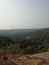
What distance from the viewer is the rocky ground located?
4609 millimetres

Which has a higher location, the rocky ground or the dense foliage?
the dense foliage

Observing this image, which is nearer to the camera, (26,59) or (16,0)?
(26,59)

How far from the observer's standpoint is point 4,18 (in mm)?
5035

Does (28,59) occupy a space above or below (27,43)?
below

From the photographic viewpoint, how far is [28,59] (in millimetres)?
4664

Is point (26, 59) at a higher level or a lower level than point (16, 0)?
lower

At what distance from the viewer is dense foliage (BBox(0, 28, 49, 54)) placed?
476 centimetres

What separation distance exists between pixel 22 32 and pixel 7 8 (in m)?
1.01

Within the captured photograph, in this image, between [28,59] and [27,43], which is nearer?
[28,59]

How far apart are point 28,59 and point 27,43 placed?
1.78 feet

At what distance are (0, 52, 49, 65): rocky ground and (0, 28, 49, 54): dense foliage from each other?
15 centimetres

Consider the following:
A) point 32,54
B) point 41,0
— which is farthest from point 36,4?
point 32,54

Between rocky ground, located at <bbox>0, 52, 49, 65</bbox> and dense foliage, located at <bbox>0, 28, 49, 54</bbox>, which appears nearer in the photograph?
rocky ground, located at <bbox>0, 52, 49, 65</bbox>

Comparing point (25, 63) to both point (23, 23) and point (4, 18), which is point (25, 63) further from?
point (4, 18)
